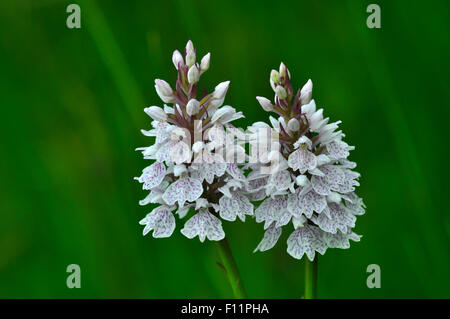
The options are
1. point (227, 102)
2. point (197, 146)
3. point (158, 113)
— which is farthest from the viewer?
point (227, 102)

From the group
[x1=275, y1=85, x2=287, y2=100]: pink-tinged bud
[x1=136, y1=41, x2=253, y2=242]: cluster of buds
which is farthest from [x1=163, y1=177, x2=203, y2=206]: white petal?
[x1=275, y1=85, x2=287, y2=100]: pink-tinged bud

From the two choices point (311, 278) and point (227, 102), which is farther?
point (227, 102)

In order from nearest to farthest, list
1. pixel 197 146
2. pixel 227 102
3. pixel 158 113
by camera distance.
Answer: pixel 197 146
pixel 158 113
pixel 227 102

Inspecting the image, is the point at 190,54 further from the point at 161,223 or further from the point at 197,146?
the point at 161,223

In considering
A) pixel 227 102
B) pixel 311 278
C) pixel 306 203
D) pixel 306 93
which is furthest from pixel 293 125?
pixel 227 102
